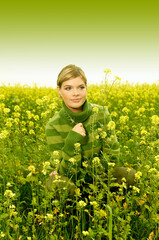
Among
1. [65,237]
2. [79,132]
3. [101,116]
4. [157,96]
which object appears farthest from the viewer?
[157,96]

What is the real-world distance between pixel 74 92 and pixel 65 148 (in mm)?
586

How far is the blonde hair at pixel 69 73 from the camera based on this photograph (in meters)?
3.01

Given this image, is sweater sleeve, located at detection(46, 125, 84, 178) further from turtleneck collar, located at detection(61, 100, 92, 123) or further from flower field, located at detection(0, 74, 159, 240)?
turtleneck collar, located at detection(61, 100, 92, 123)

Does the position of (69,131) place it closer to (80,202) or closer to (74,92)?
(74,92)

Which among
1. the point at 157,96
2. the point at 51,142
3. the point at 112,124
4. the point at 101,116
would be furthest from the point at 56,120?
the point at 157,96

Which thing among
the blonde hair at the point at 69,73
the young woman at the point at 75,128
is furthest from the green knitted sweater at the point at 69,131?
the blonde hair at the point at 69,73

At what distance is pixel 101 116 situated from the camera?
3213 mm

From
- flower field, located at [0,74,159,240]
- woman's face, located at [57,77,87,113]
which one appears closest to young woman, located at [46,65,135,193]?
woman's face, located at [57,77,87,113]

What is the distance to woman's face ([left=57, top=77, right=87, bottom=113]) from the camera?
2.95 m

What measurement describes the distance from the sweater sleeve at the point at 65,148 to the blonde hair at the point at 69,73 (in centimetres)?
57

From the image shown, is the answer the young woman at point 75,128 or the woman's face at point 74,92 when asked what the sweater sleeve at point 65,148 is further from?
the woman's face at point 74,92

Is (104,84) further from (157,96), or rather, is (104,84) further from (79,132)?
(157,96)

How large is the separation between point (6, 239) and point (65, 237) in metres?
0.49

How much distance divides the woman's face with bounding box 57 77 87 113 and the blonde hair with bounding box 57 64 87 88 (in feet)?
0.14
